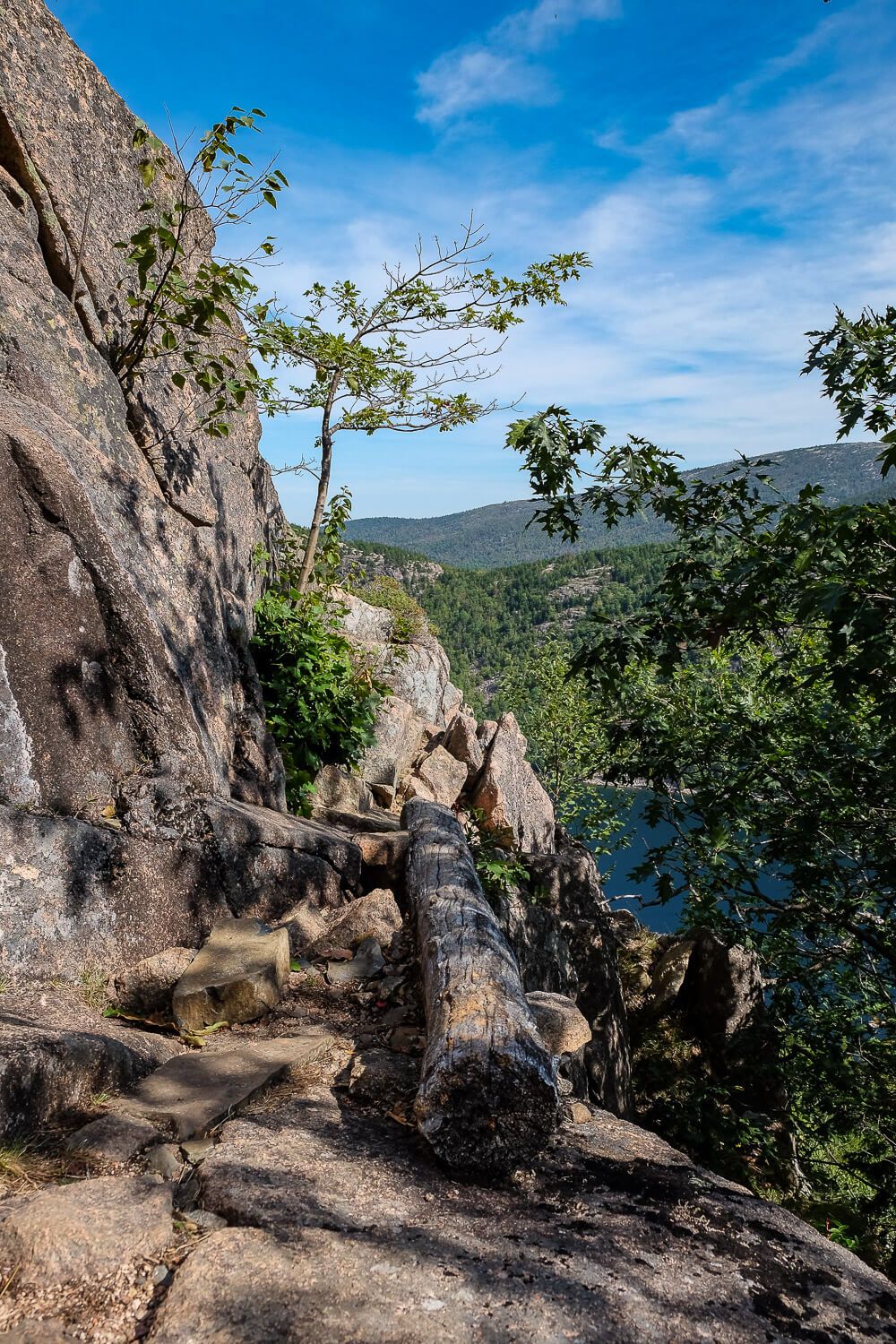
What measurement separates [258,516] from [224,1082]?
7707 millimetres

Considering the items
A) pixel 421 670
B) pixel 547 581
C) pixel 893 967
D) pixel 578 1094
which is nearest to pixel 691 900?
pixel 893 967

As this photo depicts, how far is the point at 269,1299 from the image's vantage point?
2141 millimetres

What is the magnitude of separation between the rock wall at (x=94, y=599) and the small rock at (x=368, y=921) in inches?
21.6

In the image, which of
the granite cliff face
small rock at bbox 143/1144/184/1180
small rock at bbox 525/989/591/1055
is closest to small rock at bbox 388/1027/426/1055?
the granite cliff face

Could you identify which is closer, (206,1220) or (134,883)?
(206,1220)

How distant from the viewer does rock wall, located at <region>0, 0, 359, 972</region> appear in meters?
4.80

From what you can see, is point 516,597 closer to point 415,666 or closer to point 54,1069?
point 415,666

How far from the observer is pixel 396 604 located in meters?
20.4

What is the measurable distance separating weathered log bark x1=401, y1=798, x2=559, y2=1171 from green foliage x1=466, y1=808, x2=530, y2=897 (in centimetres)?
269

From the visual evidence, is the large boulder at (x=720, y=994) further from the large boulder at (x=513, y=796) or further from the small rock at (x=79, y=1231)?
the small rock at (x=79, y=1231)

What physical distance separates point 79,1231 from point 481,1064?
168 cm

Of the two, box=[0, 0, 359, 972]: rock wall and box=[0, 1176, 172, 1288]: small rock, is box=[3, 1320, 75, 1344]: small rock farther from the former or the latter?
box=[0, 0, 359, 972]: rock wall

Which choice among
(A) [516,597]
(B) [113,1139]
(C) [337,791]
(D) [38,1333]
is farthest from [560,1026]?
(A) [516,597]

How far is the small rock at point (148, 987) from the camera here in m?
4.63
